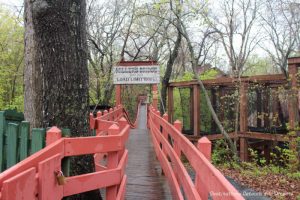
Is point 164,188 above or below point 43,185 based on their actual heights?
below

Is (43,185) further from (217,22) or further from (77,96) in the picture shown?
(217,22)

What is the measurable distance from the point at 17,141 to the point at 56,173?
0.98 metres

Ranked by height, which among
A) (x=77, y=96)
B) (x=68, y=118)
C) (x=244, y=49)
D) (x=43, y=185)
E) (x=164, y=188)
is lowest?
(x=164, y=188)

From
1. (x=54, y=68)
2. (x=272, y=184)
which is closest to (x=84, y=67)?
(x=54, y=68)

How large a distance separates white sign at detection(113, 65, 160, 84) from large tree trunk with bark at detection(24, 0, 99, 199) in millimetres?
13230

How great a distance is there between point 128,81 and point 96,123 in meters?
11.8

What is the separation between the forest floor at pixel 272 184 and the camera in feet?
23.8

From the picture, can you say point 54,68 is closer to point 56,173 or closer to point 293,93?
point 56,173

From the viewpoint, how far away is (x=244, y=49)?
1182 inches

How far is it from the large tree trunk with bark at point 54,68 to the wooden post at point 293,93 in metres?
8.05

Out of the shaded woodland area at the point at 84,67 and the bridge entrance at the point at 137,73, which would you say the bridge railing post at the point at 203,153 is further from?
the bridge entrance at the point at 137,73

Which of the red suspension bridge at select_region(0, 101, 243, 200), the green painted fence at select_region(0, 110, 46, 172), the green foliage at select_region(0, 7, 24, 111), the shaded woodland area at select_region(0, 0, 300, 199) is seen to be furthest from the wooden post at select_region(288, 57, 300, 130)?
the green foliage at select_region(0, 7, 24, 111)

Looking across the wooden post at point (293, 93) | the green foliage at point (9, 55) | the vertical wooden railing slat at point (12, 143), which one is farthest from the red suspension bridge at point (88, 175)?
the green foliage at point (9, 55)

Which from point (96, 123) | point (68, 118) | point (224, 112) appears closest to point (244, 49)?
point (224, 112)
